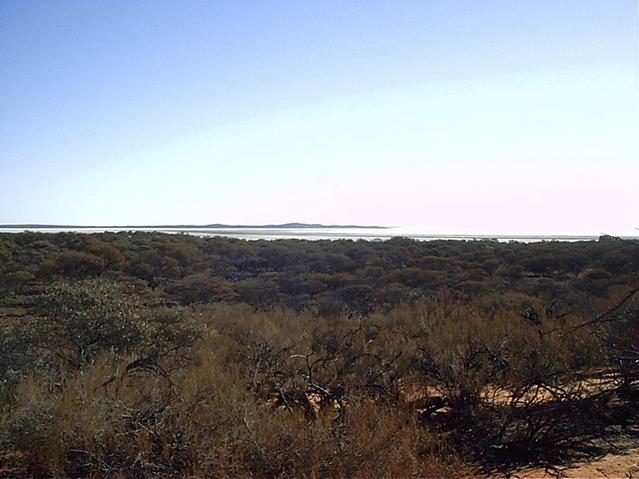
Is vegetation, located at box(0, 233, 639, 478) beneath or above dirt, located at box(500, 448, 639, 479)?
above

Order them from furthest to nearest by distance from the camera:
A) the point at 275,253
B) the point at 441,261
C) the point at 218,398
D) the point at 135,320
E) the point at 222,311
A: the point at 275,253, the point at 441,261, the point at 222,311, the point at 135,320, the point at 218,398

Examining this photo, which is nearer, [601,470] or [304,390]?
[601,470]

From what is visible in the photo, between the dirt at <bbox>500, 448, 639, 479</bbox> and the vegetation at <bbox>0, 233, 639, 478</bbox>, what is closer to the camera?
Answer: the dirt at <bbox>500, 448, 639, 479</bbox>

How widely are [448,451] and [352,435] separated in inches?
45.0

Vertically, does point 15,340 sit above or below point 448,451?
above

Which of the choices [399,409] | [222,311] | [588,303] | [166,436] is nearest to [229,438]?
[166,436]

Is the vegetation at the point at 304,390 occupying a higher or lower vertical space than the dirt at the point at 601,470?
higher

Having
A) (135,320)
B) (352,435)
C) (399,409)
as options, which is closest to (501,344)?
(399,409)

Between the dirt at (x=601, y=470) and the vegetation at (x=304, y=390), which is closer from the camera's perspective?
the dirt at (x=601, y=470)

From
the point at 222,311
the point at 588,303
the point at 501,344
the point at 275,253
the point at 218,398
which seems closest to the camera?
the point at 218,398

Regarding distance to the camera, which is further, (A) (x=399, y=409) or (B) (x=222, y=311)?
(B) (x=222, y=311)

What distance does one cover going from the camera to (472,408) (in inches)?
278

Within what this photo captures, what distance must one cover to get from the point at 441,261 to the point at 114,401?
28.7m

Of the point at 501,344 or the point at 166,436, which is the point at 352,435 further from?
the point at 501,344
